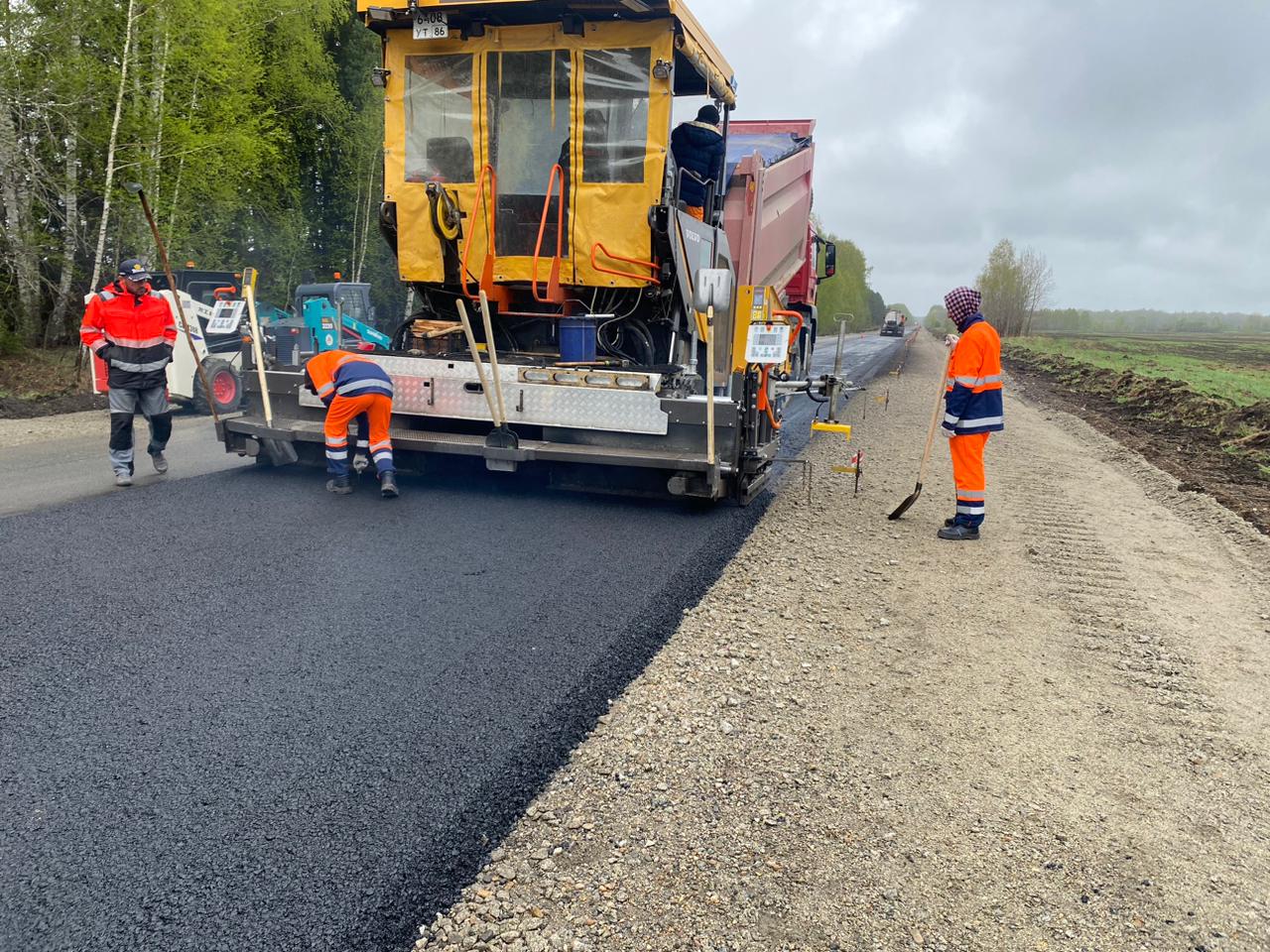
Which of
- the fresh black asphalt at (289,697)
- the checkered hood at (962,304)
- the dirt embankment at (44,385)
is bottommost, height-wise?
the fresh black asphalt at (289,697)

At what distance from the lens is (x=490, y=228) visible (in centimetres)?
580

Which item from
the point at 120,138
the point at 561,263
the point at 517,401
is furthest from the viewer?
the point at 120,138

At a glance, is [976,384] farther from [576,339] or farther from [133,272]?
[133,272]

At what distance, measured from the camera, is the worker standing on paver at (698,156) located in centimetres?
580

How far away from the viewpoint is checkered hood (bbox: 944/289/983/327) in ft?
18.5

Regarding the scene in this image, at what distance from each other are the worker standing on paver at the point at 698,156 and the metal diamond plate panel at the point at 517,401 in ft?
5.41

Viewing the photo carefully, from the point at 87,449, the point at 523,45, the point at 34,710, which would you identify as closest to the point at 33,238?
the point at 87,449

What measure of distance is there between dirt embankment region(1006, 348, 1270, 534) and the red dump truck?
4.39m

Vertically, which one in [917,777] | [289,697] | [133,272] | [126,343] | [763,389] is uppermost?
[133,272]

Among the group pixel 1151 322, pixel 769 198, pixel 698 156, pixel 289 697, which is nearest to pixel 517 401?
pixel 698 156

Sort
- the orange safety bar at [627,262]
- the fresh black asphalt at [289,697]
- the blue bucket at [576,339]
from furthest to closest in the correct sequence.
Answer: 1. the blue bucket at [576,339]
2. the orange safety bar at [627,262]
3. the fresh black asphalt at [289,697]

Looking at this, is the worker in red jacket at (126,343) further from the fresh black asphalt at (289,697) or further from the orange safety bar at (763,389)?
the orange safety bar at (763,389)

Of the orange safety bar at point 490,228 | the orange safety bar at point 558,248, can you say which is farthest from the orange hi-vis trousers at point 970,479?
the orange safety bar at point 490,228

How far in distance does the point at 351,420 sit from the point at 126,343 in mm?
1703
